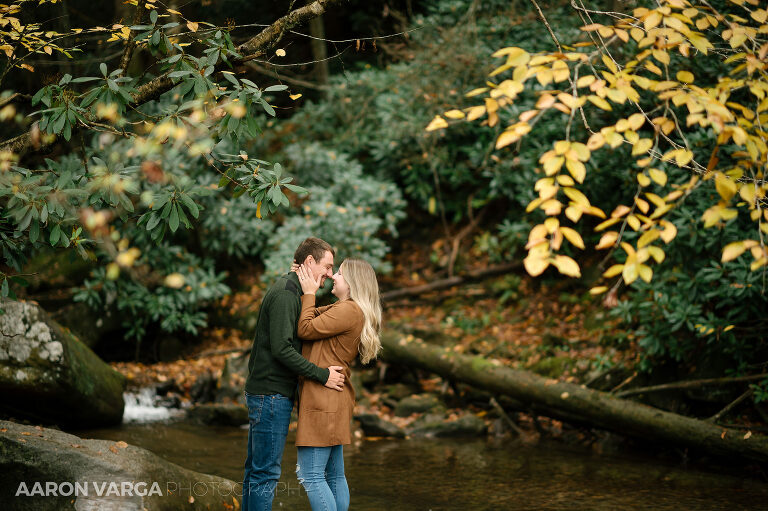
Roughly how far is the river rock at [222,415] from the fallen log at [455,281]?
3.92 metres

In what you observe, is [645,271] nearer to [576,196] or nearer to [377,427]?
[576,196]

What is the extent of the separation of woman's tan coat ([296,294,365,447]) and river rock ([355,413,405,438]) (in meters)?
4.01

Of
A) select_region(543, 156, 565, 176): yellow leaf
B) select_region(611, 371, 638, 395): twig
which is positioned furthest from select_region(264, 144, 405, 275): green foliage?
select_region(543, 156, 565, 176): yellow leaf

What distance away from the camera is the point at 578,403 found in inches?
296

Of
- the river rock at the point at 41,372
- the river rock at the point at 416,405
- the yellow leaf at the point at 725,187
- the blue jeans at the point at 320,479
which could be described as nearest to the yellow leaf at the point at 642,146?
the yellow leaf at the point at 725,187

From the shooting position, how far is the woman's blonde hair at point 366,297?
449cm

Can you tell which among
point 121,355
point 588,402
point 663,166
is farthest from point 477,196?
point 121,355

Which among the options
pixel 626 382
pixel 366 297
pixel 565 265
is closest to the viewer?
pixel 565 265

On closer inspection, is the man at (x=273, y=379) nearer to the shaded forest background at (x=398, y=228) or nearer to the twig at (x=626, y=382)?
the twig at (x=626, y=382)

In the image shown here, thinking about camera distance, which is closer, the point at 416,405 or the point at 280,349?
the point at 280,349

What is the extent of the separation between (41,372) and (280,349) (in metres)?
4.07

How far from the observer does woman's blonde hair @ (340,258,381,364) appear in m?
4.49

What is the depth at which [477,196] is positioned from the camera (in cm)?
1266

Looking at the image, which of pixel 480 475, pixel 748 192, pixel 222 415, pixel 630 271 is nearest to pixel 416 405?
pixel 480 475
